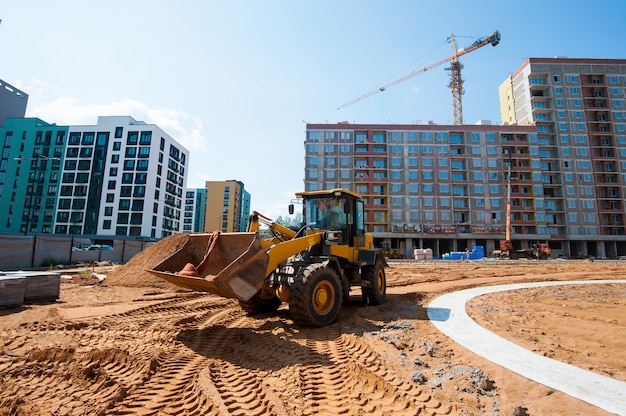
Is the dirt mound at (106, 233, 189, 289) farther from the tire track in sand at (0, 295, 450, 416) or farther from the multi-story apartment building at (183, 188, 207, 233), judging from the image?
the multi-story apartment building at (183, 188, 207, 233)

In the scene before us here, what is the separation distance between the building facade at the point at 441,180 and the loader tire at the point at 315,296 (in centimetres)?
5520

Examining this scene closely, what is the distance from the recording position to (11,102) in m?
75.6

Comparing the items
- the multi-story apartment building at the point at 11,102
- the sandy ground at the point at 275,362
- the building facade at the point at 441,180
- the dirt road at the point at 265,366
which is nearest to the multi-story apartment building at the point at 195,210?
the multi-story apartment building at the point at 11,102

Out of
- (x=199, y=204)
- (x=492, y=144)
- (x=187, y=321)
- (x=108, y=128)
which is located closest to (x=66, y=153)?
(x=108, y=128)

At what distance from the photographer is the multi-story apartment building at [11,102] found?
2879 inches

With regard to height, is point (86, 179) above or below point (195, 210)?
above

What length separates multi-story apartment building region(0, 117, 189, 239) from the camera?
6406cm

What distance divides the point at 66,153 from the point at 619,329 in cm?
8642

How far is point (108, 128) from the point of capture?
68312 mm

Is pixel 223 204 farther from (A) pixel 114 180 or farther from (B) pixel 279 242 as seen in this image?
(B) pixel 279 242

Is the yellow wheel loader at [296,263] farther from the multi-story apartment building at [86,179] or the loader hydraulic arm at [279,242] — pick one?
the multi-story apartment building at [86,179]

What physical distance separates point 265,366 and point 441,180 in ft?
212

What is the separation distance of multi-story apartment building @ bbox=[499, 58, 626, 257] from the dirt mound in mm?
69100

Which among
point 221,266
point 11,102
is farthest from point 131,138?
point 221,266
